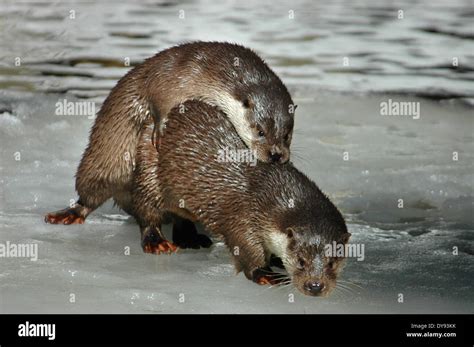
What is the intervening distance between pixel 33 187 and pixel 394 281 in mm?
2091

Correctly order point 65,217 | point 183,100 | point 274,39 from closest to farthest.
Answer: point 183,100 → point 65,217 → point 274,39

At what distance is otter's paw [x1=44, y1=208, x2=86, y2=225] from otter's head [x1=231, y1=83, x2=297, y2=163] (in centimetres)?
109

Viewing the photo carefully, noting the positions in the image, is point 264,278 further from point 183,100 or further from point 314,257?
point 183,100

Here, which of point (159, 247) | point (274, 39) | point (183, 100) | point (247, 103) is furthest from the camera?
point (274, 39)

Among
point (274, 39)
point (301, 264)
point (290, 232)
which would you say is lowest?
point (301, 264)

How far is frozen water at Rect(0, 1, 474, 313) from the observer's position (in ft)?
14.4

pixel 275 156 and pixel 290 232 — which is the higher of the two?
pixel 275 156

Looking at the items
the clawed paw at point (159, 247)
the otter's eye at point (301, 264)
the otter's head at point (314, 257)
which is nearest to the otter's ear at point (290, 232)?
the otter's head at point (314, 257)

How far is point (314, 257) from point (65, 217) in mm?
1507

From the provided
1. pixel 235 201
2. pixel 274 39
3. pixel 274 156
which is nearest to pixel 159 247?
pixel 235 201

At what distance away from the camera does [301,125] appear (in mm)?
6520

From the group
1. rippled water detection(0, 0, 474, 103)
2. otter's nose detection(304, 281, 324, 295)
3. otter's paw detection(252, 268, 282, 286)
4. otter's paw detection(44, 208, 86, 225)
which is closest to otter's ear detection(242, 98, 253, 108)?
otter's paw detection(252, 268, 282, 286)

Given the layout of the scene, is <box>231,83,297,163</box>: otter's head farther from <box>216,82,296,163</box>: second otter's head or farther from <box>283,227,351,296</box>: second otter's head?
<box>283,227,351,296</box>: second otter's head

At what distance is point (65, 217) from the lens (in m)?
5.21
